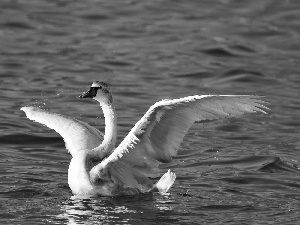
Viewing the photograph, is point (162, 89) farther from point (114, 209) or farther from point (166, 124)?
point (114, 209)

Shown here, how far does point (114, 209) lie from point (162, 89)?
7114mm

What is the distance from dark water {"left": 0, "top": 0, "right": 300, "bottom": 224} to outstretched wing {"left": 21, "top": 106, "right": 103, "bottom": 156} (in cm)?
58

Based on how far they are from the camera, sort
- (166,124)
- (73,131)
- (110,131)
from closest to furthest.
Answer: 1. (166,124)
2. (110,131)
3. (73,131)

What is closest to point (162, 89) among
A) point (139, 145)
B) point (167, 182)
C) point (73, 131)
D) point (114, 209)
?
point (73, 131)

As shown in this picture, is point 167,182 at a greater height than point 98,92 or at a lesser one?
lesser

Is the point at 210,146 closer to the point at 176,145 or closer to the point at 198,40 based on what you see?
the point at 176,145

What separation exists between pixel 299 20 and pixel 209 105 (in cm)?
1331

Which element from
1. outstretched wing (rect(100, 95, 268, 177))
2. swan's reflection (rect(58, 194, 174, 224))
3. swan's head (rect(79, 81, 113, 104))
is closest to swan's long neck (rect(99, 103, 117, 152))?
swan's head (rect(79, 81, 113, 104))

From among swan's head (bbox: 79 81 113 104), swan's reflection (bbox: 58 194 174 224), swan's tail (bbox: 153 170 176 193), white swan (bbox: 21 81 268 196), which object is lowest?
swan's reflection (bbox: 58 194 174 224)

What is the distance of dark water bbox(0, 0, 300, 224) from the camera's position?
10.8 meters

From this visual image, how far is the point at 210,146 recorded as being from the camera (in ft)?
45.9

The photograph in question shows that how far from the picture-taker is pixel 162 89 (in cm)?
1756

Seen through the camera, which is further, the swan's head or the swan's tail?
the swan's head

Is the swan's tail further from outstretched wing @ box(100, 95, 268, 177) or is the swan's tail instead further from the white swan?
outstretched wing @ box(100, 95, 268, 177)
